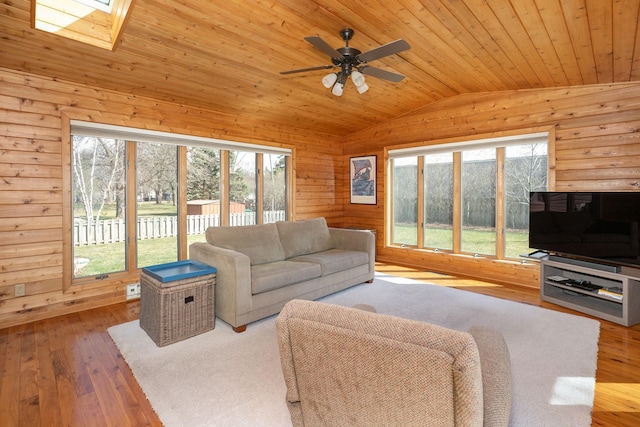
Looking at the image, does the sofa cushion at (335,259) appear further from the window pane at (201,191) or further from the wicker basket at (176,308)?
the window pane at (201,191)

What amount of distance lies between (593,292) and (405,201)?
121 inches

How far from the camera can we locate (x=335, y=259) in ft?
13.0

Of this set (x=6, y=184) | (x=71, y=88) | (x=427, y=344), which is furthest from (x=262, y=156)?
(x=427, y=344)

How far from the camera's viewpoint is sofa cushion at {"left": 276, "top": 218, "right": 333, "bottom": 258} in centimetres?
414

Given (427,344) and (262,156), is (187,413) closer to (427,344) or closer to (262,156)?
(427,344)

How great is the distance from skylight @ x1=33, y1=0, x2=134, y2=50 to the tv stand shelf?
Answer: 4.92m

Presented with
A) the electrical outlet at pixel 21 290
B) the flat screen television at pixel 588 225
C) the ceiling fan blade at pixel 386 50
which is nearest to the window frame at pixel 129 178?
the electrical outlet at pixel 21 290

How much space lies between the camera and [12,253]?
317 cm

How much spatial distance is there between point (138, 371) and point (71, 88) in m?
3.00

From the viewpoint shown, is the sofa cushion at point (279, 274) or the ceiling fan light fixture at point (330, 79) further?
the sofa cushion at point (279, 274)

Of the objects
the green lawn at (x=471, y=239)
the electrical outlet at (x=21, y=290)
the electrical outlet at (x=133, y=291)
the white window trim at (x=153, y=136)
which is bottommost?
the electrical outlet at (x=133, y=291)

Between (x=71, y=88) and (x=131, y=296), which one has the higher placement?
(x=71, y=88)

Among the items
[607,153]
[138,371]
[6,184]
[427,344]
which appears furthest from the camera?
[607,153]

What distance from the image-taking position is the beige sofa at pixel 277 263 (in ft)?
9.76
